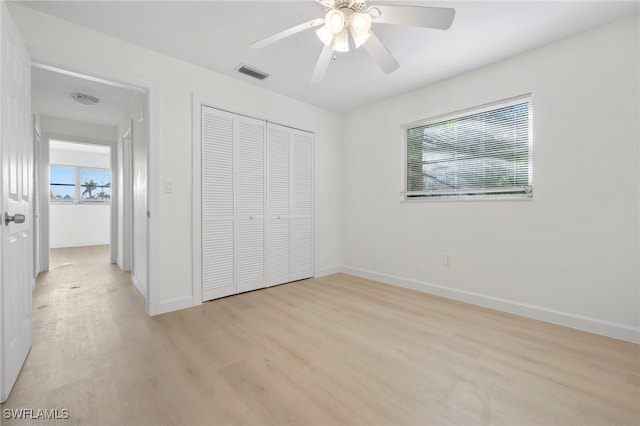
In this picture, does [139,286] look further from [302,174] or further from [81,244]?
[81,244]

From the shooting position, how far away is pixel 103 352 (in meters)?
1.88

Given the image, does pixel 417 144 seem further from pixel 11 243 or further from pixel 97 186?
pixel 97 186

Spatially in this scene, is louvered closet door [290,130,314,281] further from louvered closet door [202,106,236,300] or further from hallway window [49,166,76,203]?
hallway window [49,166,76,203]

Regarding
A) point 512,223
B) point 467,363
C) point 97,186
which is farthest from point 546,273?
point 97,186

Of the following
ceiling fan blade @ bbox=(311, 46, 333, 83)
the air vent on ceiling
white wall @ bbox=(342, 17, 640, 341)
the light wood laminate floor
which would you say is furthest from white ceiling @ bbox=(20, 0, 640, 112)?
the light wood laminate floor

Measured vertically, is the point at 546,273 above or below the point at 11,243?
below

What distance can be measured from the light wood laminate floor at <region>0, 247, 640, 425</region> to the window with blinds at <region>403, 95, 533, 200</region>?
128 centimetres

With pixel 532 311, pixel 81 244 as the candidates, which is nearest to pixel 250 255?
pixel 532 311

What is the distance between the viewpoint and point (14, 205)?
1.60 meters

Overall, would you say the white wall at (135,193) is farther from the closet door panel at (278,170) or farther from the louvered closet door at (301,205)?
the louvered closet door at (301,205)

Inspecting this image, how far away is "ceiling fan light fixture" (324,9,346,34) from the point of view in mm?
1591

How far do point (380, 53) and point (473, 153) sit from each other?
1.70 m

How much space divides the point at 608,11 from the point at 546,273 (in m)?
2.05

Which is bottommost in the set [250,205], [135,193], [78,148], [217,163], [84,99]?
[250,205]
